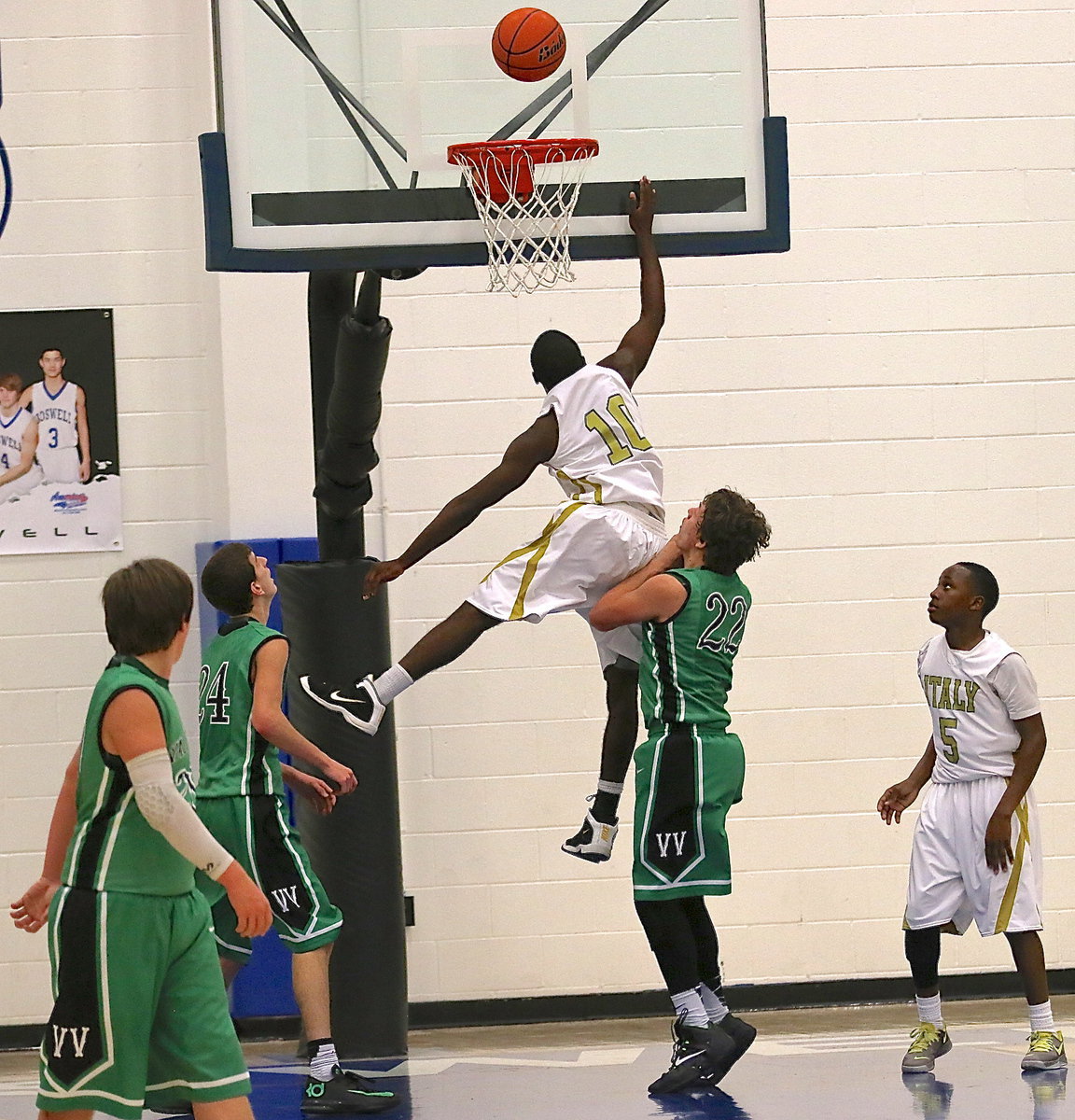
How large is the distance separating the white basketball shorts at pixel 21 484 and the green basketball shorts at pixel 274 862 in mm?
2404

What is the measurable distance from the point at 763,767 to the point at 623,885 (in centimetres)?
77

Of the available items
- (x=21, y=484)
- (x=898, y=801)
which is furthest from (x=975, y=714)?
(x=21, y=484)

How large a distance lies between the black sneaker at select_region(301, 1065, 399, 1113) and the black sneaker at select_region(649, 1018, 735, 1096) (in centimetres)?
82

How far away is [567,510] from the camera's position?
4.80 metres

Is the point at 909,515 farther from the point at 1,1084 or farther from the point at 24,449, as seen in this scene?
the point at 1,1084

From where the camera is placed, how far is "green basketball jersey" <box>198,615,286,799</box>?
4578 mm

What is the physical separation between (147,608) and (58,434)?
11.5 ft

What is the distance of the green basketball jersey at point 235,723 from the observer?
458 cm

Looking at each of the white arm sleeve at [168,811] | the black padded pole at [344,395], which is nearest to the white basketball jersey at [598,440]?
the black padded pole at [344,395]

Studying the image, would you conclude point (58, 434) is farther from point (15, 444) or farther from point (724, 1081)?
point (724, 1081)

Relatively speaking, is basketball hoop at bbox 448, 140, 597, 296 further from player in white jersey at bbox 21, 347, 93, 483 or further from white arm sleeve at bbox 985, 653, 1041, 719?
player in white jersey at bbox 21, 347, 93, 483

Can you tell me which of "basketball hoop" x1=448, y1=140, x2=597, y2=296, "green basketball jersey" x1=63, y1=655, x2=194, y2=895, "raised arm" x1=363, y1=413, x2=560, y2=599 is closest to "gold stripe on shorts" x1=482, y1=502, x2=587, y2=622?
"raised arm" x1=363, y1=413, x2=560, y2=599

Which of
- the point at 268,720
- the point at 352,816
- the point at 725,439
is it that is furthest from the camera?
the point at 725,439

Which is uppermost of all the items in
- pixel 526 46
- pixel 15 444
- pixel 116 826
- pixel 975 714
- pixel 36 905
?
pixel 526 46
